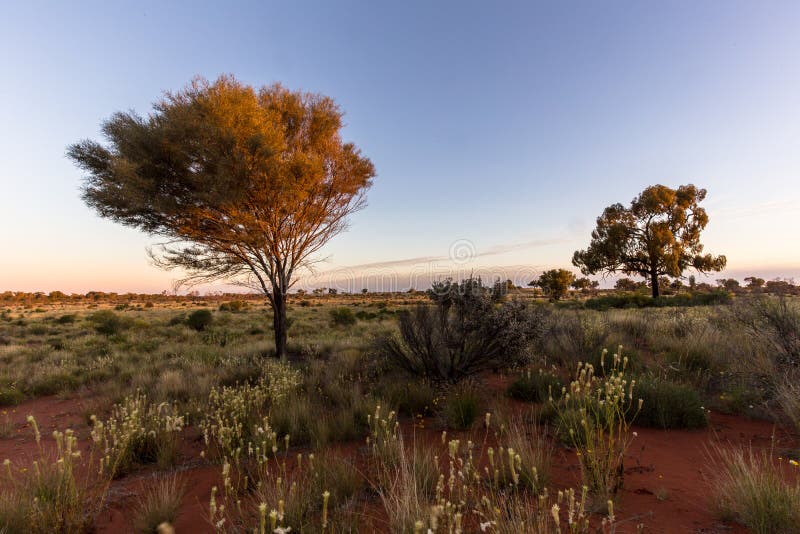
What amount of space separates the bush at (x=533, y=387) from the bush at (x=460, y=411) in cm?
147

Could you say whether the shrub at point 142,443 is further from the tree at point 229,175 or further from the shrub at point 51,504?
the tree at point 229,175

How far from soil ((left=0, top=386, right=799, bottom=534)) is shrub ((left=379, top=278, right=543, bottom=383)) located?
118cm

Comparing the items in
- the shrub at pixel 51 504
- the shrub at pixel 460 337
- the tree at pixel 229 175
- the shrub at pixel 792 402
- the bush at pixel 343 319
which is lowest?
the bush at pixel 343 319

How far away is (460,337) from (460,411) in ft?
6.24

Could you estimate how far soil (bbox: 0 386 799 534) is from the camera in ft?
10.0

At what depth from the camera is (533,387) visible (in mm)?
6598

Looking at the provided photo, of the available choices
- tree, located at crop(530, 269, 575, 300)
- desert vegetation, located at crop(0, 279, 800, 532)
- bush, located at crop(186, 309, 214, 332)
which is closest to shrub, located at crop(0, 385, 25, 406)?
desert vegetation, located at crop(0, 279, 800, 532)

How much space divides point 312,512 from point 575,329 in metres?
8.13

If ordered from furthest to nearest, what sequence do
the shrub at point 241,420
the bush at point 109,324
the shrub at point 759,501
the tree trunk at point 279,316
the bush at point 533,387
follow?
the bush at point 109,324 < the tree trunk at point 279,316 < the bush at point 533,387 < the shrub at point 241,420 < the shrub at point 759,501

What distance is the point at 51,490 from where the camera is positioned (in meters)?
3.43

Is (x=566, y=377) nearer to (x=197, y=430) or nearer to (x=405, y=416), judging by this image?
(x=405, y=416)

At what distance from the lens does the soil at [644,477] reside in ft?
10.0

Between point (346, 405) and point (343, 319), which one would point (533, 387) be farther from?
point (343, 319)

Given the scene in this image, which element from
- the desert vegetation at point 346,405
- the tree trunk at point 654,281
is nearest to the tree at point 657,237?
the tree trunk at point 654,281
